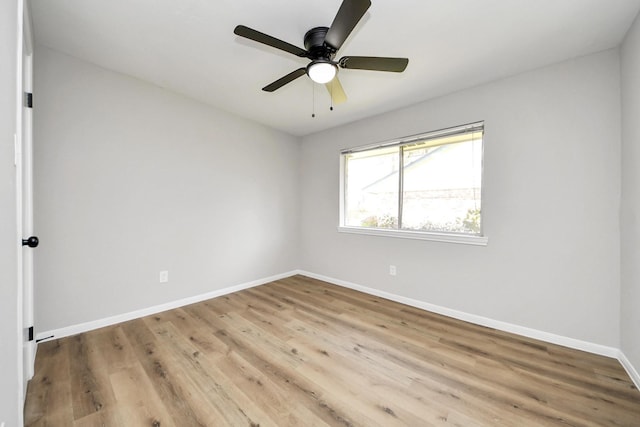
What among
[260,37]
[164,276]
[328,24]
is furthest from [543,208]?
[164,276]

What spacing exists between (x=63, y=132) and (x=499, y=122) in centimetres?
401

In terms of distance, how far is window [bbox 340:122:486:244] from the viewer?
2.67m

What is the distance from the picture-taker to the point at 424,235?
291 cm

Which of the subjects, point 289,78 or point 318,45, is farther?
point 289,78

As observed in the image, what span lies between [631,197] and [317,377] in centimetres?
256

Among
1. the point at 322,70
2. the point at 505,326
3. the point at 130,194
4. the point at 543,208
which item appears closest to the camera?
the point at 322,70

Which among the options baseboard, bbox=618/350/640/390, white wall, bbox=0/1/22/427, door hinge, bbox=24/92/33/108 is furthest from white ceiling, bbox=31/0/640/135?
baseboard, bbox=618/350/640/390

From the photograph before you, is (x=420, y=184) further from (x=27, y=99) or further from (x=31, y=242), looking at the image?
(x=27, y=99)

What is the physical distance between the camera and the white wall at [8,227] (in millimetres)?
849

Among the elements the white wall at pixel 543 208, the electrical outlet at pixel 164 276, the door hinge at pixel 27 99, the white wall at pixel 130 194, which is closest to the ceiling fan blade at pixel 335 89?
the white wall at pixel 543 208

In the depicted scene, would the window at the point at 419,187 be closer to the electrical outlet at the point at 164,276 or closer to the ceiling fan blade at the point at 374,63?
the ceiling fan blade at the point at 374,63

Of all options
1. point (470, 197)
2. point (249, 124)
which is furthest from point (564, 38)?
point (249, 124)

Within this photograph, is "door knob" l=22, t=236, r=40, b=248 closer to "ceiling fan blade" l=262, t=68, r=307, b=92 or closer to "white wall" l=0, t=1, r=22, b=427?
"white wall" l=0, t=1, r=22, b=427

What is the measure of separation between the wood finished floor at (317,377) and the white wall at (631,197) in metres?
0.36
